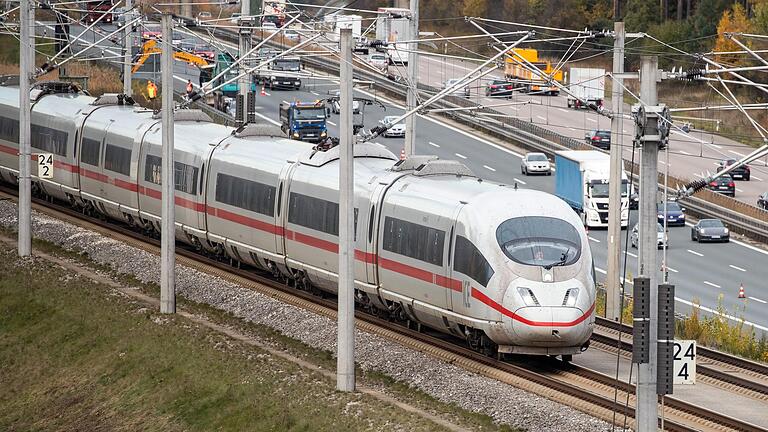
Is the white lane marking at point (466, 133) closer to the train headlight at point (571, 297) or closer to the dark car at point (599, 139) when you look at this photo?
the dark car at point (599, 139)

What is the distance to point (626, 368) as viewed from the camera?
3053 cm

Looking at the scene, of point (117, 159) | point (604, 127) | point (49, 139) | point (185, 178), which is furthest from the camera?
point (604, 127)

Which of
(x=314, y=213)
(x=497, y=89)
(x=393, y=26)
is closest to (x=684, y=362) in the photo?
(x=314, y=213)

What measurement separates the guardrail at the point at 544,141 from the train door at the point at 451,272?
91.2 ft

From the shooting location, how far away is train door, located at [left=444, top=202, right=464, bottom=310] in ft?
98.1

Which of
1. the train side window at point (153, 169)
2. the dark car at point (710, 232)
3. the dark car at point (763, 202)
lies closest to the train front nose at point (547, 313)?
the train side window at point (153, 169)

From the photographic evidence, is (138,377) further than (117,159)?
No

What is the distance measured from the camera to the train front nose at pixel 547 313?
1098 inches

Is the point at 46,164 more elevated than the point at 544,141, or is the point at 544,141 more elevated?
the point at 46,164

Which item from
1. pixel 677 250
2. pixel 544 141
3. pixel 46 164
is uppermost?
pixel 46 164

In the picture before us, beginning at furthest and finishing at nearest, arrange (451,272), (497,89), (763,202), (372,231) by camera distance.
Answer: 1. (763,202)
2. (497,89)
3. (372,231)
4. (451,272)

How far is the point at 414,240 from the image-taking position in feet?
103

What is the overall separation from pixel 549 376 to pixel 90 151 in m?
24.0

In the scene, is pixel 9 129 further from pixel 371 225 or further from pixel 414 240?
pixel 414 240
